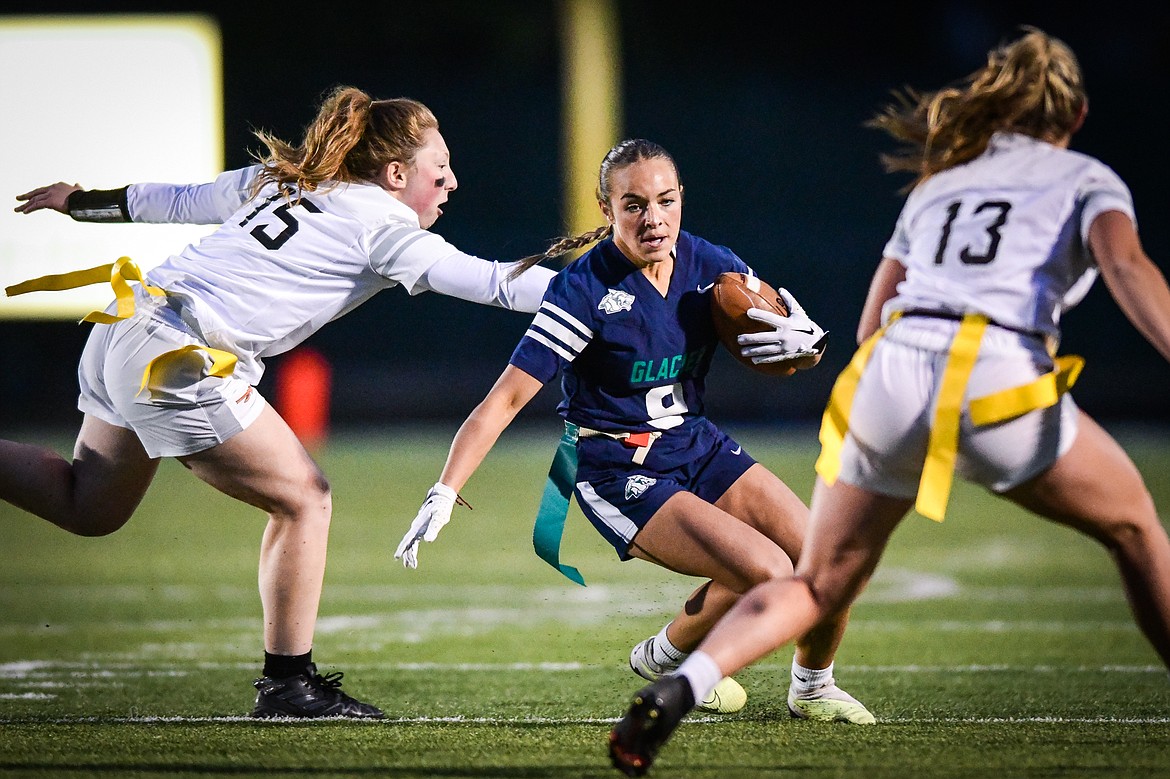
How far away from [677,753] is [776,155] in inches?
662

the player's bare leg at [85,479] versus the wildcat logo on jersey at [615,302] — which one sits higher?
the wildcat logo on jersey at [615,302]

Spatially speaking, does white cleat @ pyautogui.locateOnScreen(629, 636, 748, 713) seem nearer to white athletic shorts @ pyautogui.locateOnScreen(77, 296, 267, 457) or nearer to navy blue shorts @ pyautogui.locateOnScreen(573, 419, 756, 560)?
navy blue shorts @ pyautogui.locateOnScreen(573, 419, 756, 560)

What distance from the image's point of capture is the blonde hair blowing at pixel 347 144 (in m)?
4.20

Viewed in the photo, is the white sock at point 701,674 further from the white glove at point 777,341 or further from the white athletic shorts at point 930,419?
the white glove at point 777,341

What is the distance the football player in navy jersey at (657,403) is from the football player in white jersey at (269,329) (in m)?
0.24

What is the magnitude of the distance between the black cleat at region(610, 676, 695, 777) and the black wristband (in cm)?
227

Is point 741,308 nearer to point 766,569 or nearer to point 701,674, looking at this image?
point 766,569

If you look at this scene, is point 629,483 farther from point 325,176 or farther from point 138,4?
point 138,4

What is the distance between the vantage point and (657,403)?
13.8 ft

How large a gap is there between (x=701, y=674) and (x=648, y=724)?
169 mm

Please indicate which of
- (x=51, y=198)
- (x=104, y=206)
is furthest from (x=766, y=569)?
(x=51, y=198)

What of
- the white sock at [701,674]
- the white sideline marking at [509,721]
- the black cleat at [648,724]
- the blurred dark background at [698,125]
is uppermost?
the white sock at [701,674]

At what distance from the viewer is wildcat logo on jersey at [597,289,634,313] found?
13.4ft

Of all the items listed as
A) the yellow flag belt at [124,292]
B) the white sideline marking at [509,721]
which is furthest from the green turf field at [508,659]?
the yellow flag belt at [124,292]
